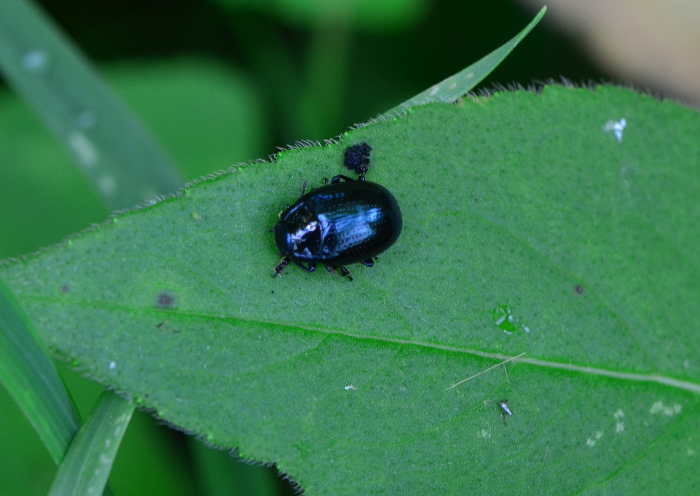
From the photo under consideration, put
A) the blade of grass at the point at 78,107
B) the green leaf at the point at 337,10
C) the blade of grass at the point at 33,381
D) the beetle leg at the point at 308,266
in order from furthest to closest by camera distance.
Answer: the green leaf at the point at 337,10 < the blade of grass at the point at 78,107 < the beetle leg at the point at 308,266 < the blade of grass at the point at 33,381

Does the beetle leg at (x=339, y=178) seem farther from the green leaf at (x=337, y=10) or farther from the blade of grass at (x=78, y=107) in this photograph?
the green leaf at (x=337, y=10)

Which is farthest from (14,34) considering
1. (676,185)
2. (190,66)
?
(676,185)

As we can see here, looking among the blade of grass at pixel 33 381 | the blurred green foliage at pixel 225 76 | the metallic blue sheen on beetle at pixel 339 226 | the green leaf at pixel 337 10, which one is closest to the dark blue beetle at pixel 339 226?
the metallic blue sheen on beetle at pixel 339 226

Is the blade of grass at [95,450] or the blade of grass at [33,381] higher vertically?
the blade of grass at [33,381]

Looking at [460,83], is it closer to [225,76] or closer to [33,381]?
[225,76]

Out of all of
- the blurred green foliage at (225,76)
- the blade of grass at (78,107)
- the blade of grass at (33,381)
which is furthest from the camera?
the blurred green foliage at (225,76)

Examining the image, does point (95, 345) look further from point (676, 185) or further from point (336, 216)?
point (676, 185)

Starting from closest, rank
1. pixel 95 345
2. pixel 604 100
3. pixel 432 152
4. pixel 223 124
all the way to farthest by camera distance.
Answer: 1. pixel 95 345
2. pixel 432 152
3. pixel 604 100
4. pixel 223 124

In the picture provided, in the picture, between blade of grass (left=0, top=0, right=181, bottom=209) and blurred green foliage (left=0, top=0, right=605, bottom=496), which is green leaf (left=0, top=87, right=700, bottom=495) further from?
blurred green foliage (left=0, top=0, right=605, bottom=496)
